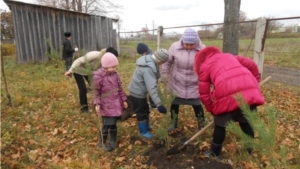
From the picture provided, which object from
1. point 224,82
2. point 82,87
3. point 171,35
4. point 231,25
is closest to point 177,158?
point 224,82

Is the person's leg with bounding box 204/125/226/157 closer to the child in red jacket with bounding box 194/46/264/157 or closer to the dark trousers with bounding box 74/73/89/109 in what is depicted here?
the child in red jacket with bounding box 194/46/264/157

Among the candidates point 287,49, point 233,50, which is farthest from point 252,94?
point 287,49

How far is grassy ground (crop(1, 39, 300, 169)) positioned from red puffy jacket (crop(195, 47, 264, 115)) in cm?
58

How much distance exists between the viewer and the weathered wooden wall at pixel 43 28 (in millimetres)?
9453

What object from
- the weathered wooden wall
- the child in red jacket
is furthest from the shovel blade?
the weathered wooden wall

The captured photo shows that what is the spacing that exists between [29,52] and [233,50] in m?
8.51

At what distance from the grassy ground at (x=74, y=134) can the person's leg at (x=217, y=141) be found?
0.19 meters

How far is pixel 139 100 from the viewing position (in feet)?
11.2

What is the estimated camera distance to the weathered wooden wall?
372 inches

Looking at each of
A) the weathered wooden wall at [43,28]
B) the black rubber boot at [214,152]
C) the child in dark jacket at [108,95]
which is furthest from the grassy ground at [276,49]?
the child in dark jacket at [108,95]

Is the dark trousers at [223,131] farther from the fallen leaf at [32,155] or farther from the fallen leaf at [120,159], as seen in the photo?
the fallen leaf at [32,155]

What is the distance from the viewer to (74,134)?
152 inches

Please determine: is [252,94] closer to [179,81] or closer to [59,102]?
[179,81]

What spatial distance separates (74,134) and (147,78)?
5.49 ft
